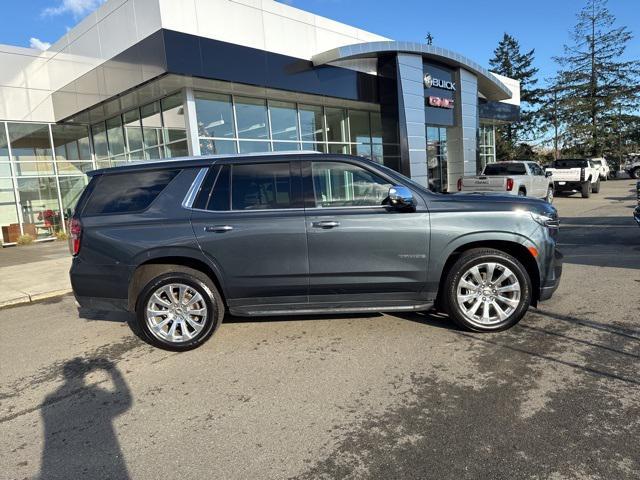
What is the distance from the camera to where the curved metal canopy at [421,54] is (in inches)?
615

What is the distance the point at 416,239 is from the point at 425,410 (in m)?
1.75

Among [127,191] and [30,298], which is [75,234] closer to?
[127,191]

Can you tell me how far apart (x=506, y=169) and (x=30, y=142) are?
1854 centimetres

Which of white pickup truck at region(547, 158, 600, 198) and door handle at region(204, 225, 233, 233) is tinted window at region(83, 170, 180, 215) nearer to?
door handle at region(204, 225, 233, 233)

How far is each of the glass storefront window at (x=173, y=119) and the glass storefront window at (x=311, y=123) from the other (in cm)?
489

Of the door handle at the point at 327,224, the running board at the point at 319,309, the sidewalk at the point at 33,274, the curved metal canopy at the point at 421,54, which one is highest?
the curved metal canopy at the point at 421,54

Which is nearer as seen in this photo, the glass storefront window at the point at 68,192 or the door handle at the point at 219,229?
the door handle at the point at 219,229

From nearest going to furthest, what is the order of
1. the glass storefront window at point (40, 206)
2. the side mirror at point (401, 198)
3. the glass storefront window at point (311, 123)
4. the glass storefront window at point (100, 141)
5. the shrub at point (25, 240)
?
the side mirror at point (401, 198) → the shrub at point (25, 240) → the glass storefront window at point (40, 206) → the glass storefront window at point (311, 123) → the glass storefront window at point (100, 141)

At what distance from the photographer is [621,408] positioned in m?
3.07

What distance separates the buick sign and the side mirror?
1707cm

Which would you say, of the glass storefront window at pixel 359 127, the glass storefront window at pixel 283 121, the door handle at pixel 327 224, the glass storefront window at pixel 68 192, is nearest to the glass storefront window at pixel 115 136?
the glass storefront window at pixel 68 192

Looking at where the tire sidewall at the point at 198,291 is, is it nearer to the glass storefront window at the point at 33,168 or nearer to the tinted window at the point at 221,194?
the tinted window at the point at 221,194

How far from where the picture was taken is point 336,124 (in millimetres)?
19297

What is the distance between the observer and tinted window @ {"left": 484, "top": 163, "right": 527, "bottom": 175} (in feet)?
57.0
